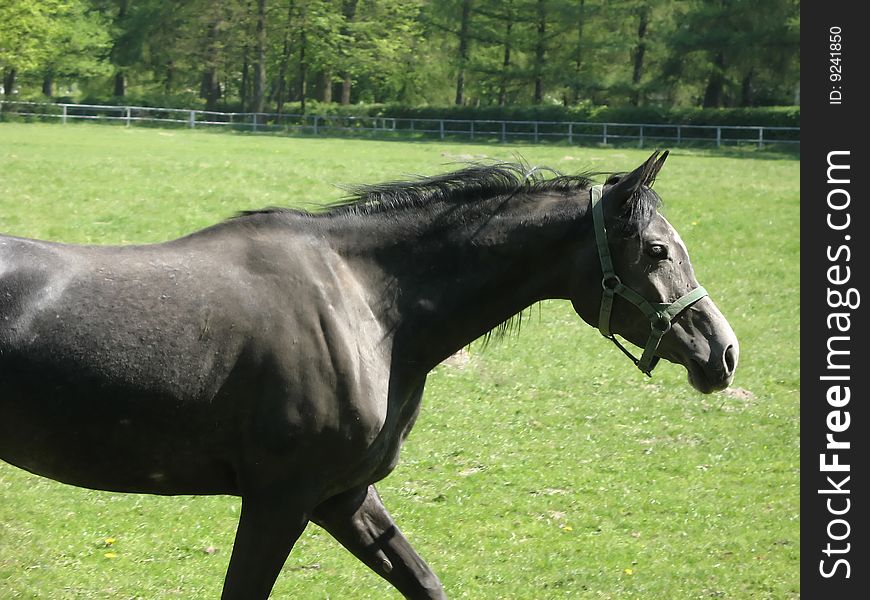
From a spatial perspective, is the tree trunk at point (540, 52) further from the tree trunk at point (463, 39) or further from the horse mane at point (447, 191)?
the horse mane at point (447, 191)

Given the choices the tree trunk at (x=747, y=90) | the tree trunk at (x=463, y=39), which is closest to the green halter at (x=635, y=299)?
the tree trunk at (x=747, y=90)

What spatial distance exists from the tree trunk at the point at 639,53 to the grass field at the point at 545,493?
35013 millimetres

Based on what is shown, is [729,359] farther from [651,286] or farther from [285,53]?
[285,53]

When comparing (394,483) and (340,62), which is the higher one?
(340,62)

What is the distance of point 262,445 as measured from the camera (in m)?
4.07

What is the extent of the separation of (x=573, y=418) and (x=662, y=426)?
0.86m

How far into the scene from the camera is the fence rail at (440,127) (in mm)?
37688

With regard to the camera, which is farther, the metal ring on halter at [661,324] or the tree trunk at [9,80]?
the tree trunk at [9,80]

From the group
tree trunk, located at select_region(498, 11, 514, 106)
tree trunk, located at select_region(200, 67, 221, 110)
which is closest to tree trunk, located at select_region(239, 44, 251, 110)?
tree trunk, located at select_region(200, 67, 221, 110)

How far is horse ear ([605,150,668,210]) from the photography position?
4340mm

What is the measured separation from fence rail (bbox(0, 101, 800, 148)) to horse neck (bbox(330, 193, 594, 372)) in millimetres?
34491
